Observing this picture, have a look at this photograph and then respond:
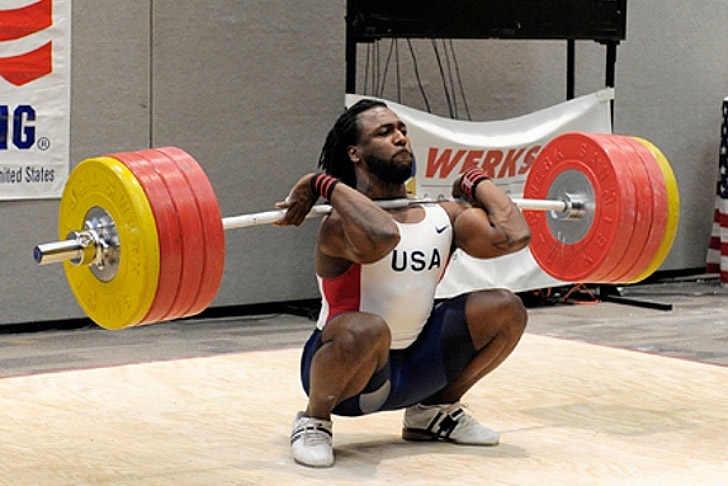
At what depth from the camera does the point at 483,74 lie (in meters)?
6.89

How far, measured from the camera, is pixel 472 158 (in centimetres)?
631

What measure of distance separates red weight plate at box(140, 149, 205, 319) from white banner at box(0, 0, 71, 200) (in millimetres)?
2661

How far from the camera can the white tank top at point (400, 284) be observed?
10.5 feet

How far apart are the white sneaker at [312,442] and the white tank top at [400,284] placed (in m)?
0.25

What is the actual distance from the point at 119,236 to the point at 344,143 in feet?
2.12

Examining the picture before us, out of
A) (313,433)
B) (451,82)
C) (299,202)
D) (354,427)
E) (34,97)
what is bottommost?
(354,427)

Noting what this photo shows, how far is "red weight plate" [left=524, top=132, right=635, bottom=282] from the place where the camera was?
12.2 feet

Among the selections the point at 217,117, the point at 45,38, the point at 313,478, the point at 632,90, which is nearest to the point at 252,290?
the point at 217,117

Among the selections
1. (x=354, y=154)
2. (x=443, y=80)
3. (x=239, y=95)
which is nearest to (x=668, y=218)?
(x=354, y=154)

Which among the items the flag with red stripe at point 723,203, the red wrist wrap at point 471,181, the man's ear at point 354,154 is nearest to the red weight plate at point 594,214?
the red wrist wrap at point 471,181

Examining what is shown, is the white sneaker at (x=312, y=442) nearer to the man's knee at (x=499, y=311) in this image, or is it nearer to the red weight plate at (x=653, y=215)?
the man's knee at (x=499, y=311)

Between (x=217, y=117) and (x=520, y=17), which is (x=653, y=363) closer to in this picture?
(x=520, y=17)

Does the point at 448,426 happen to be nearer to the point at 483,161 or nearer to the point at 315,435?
the point at 315,435

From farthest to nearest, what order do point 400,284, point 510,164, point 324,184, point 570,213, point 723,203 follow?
point 723,203 → point 510,164 → point 570,213 → point 400,284 → point 324,184
